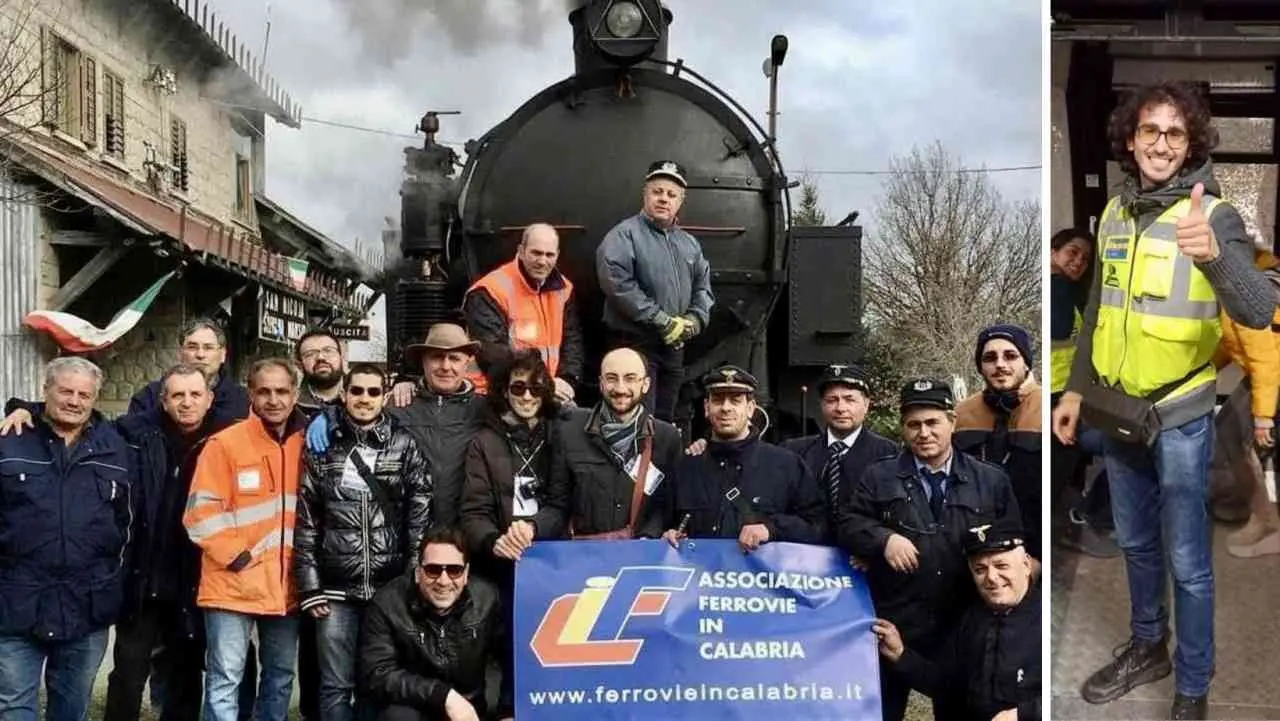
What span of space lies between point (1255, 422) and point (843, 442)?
133 centimetres

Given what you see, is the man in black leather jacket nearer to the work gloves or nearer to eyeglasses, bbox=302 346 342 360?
eyeglasses, bbox=302 346 342 360

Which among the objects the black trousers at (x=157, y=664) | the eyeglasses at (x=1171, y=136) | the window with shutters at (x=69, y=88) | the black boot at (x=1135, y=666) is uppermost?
the window with shutters at (x=69, y=88)

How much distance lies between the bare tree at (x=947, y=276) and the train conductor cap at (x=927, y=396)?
1711 cm

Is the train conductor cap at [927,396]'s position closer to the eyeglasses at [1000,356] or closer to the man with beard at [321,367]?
the eyeglasses at [1000,356]

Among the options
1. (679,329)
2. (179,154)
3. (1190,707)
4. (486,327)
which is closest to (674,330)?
(679,329)

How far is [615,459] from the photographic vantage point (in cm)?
399

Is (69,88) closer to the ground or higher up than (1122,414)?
higher up

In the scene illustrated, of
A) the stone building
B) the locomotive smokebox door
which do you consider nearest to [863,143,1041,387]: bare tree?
the stone building

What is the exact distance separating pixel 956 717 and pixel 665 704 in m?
0.96

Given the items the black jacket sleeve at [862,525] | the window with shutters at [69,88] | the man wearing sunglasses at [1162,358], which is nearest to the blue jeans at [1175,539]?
the man wearing sunglasses at [1162,358]

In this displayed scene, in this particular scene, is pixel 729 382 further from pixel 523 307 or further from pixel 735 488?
pixel 523 307

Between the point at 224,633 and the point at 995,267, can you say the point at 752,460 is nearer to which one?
the point at 224,633

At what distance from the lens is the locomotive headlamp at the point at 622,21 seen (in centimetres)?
586

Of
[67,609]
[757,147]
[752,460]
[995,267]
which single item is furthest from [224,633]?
[995,267]
